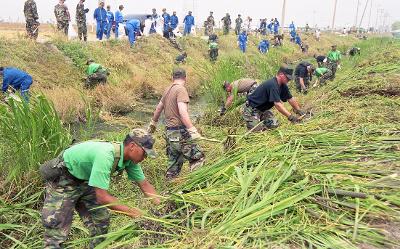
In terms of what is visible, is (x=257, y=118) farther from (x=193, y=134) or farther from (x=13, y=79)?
(x=13, y=79)

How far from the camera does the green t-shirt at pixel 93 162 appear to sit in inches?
102

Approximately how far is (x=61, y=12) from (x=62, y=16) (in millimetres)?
160

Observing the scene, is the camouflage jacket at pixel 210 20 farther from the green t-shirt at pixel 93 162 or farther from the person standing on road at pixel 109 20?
the green t-shirt at pixel 93 162

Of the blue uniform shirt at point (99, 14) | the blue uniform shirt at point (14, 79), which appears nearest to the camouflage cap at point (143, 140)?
the blue uniform shirt at point (14, 79)

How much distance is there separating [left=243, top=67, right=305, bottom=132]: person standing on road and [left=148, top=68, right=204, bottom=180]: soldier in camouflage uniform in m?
0.96

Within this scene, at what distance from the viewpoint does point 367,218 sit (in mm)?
2469

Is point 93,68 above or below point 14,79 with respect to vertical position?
below

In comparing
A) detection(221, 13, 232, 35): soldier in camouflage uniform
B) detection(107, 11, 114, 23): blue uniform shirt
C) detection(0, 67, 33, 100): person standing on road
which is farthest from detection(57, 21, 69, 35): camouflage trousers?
detection(221, 13, 232, 35): soldier in camouflage uniform

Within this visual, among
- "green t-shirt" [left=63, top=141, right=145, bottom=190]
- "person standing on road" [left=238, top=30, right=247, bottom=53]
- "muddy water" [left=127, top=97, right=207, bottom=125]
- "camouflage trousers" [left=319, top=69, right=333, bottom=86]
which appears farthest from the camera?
"person standing on road" [left=238, top=30, right=247, bottom=53]

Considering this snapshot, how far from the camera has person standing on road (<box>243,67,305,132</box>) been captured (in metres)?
5.08

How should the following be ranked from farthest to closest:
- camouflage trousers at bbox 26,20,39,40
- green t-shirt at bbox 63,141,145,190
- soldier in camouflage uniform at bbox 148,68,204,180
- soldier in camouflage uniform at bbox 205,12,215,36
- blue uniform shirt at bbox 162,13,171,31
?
soldier in camouflage uniform at bbox 205,12,215,36 < blue uniform shirt at bbox 162,13,171,31 < camouflage trousers at bbox 26,20,39,40 < soldier in camouflage uniform at bbox 148,68,204,180 < green t-shirt at bbox 63,141,145,190

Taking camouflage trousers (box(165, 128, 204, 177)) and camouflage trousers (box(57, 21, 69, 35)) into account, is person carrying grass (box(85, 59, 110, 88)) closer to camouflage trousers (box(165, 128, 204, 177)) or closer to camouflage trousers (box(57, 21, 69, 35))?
camouflage trousers (box(57, 21, 69, 35))

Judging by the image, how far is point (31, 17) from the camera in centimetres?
1106

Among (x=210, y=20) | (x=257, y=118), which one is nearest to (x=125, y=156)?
(x=257, y=118)
